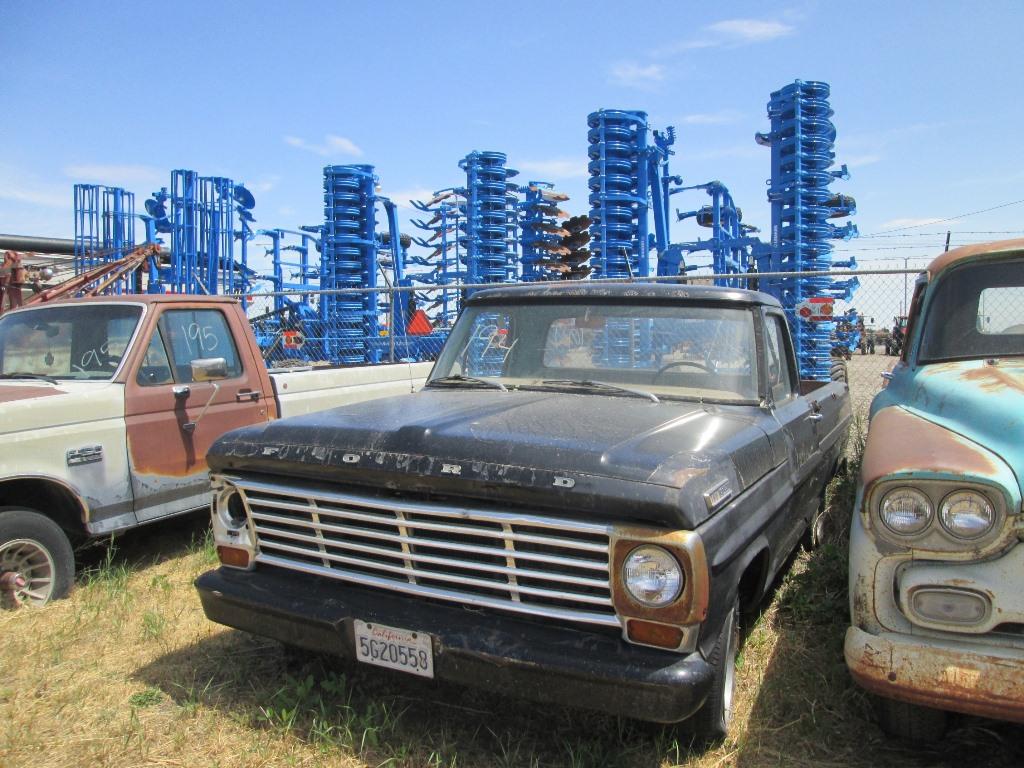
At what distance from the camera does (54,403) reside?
167 inches

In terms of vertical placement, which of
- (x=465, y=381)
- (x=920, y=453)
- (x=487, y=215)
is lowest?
(x=920, y=453)

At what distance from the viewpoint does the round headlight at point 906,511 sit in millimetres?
2377

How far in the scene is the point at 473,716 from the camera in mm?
3078

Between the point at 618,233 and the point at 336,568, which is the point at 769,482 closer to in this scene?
the point at 336,568

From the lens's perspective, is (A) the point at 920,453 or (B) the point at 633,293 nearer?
(A) the point at 920,453

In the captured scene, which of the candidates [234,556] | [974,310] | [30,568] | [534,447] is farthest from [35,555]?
[974,310]

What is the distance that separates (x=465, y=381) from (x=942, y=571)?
7.56 ft

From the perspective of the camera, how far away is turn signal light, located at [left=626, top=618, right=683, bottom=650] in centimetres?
233

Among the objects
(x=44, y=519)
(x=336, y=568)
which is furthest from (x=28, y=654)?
(x=336, y=568)

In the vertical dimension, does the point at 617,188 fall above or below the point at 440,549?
above

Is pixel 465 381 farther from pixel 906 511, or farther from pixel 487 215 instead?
pixel 487 215

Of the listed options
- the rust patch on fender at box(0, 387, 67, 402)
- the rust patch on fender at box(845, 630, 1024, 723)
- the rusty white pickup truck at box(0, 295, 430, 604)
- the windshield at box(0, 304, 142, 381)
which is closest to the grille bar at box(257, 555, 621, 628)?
the rust patch on fender at box(845, 630, 1024, 723)

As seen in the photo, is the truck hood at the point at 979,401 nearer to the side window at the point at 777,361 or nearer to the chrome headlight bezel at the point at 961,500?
the chrome headlight bezel at the point at 961,500

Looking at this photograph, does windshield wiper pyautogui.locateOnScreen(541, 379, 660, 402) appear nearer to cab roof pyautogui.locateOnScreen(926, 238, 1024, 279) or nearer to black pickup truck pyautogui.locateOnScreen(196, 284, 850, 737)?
black pickup truck pyautogui.locateOnScreen(196, 284, 850, 737)
